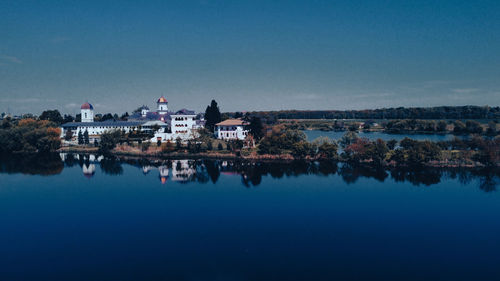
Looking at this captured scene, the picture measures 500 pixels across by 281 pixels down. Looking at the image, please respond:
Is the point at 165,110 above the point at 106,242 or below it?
above

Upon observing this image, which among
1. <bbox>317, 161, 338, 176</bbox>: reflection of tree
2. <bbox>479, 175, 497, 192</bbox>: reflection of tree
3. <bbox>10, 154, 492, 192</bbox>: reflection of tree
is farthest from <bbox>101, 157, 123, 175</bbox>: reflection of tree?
<bbox>479, 175, 497, 192</bbox>: reflection of tree

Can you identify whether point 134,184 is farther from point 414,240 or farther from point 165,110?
point 165,110

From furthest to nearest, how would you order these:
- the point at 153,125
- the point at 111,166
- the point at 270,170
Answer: the point at 153,125
the point at 111,166
the point at 270,170

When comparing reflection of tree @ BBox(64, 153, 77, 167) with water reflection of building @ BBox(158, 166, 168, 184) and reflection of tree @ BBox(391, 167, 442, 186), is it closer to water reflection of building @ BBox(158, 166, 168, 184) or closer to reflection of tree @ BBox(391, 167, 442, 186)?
water reflection of building @ BBox(158, 166, 168, 184)

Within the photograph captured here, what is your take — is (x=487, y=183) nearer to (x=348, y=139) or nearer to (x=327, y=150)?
(x=327, y=150)

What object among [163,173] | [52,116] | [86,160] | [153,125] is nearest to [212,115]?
[153,125]

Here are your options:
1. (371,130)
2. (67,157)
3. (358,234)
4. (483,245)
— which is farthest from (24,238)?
(371,130)
